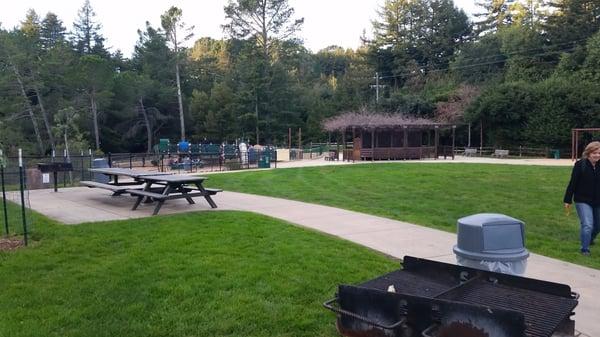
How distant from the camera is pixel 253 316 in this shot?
405 cm

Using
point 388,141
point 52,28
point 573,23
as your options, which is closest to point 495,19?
point 573,23

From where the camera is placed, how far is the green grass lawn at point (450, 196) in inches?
308

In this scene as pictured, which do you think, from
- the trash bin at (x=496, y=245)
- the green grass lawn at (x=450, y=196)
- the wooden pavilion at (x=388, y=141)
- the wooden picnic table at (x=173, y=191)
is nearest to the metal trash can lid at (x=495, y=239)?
the trash bin at (x=496, y=245)

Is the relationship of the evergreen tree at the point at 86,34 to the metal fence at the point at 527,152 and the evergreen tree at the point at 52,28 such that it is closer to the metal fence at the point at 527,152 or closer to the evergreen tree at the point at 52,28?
the evergreen tree at the point at 52,28

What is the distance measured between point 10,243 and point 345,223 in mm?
5061

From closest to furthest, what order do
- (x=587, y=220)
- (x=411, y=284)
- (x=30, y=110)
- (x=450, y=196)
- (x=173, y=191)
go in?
(x=411, y=284)
(x=587, y=220)
(x=173, y=191)
(x=450, y=196)
(x=30, y=110)

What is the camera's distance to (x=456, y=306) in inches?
104

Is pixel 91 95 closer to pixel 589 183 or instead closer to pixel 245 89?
pixel 245 89

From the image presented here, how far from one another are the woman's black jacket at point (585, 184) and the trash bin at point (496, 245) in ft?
12.0

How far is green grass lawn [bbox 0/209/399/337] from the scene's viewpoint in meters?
3.90

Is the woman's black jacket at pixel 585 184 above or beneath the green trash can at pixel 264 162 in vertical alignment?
above

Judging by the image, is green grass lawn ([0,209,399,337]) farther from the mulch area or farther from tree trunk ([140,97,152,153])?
tree trunk ([140,97,152,153])

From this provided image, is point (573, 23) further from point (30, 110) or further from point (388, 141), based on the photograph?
point (30, 110)

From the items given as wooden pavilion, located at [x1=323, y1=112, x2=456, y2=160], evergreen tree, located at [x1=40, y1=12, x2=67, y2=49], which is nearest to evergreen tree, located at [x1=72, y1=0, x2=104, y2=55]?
evergreen tree, located at [x1=40, y1=12, x2=67, y2=49]
